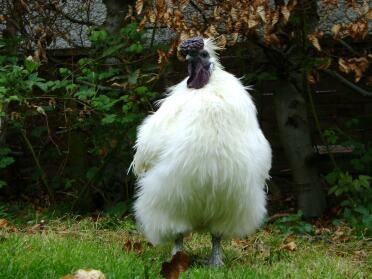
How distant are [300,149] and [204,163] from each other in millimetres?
3326

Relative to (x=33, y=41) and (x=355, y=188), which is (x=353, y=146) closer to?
(x=355, y=188)

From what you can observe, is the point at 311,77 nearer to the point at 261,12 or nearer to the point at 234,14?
the point at 234,14

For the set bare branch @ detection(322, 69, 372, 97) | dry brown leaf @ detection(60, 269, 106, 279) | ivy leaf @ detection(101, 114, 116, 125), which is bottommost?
dry brown leaf @ detection(60, 269, 106, 279)

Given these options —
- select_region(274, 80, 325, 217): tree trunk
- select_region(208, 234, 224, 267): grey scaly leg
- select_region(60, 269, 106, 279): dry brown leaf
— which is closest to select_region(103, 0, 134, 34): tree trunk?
select_region(274, 80, 325, 217): tree trunk

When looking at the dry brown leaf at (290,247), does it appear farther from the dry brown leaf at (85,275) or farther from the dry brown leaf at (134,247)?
the dry brown leaf at (85,275)

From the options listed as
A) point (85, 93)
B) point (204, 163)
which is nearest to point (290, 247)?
point (204, 163)

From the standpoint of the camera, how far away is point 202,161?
163 inches

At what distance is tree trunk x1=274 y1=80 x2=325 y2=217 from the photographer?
7258 mm

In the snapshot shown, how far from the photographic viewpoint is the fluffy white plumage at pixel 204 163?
418 centimetres

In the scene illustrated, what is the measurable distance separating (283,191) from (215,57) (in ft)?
12.7

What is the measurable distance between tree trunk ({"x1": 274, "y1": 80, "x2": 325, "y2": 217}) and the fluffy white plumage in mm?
2685

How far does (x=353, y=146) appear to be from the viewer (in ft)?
23.5

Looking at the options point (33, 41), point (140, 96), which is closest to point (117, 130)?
point (140, 96)

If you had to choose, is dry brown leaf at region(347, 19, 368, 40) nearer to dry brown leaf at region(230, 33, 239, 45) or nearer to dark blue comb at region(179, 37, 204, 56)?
dry brown leaf at region(230, 33, 239, 45)
